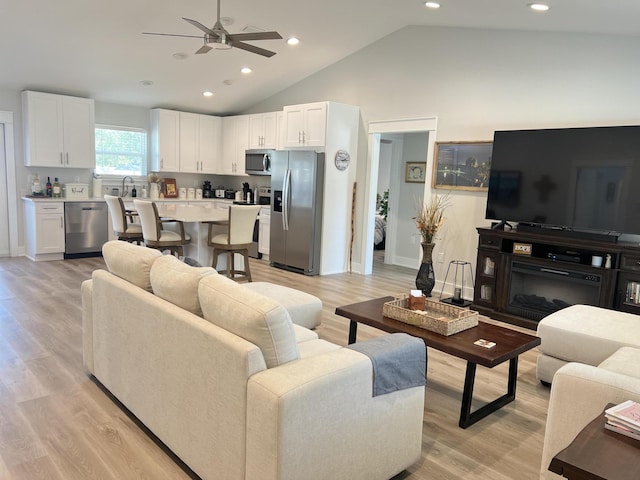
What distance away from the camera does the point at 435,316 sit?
10.4 feet

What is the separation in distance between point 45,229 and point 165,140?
241 cm

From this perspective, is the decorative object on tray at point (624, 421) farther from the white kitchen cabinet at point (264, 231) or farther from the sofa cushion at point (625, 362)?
the white kitchen cabinet at point (264, 231)

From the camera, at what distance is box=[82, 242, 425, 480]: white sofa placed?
1762 mm

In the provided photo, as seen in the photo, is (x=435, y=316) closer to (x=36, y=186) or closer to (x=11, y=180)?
(x=36, y=186)

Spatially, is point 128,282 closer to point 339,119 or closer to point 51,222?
point 339,119

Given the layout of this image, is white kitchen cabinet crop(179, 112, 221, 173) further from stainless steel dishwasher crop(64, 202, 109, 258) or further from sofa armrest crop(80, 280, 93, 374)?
sofa armrest crop(80, 280, 93, 374)

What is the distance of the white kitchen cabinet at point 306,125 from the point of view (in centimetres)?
668

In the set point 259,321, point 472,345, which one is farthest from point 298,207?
point 259,321

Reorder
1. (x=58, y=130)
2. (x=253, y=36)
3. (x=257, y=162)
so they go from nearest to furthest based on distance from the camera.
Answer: (x=253, y=36)
(x=58, y=130)
(x=257, y=162)

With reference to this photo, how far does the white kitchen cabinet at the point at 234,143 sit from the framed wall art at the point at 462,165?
3.75 m

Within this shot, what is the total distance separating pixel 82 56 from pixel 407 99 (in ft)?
13.8

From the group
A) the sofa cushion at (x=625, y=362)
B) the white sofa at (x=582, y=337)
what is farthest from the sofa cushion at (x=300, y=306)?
the sofa cushion at (x=625, y=362)

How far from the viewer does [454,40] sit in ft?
18.7

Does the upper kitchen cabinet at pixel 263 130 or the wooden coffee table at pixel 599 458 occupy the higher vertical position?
the upper kitchen cabinet at pixel 263 130
